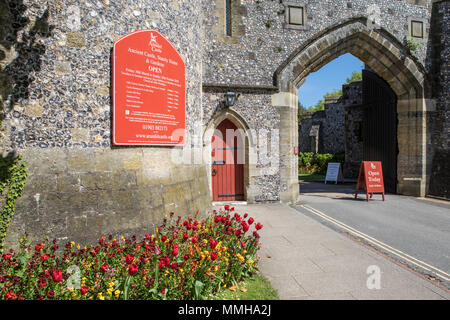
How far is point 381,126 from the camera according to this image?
11328mm

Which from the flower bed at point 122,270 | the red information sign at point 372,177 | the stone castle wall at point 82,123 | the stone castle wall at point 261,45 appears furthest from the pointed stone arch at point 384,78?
the flower bed at point 122,270

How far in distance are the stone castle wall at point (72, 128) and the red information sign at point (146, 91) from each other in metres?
0.14

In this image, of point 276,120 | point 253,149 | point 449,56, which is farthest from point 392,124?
point 253,149

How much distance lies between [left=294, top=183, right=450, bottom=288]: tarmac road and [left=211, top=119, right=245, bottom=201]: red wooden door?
2.26 metres

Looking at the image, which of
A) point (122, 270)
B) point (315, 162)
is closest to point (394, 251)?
point (122, 270)

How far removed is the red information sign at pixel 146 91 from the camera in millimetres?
3961

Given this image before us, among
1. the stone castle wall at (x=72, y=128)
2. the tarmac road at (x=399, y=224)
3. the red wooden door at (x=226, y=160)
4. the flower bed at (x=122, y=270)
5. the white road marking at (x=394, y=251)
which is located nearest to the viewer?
the flower bed at (x=122, y=270)

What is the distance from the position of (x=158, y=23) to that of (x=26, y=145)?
279 cm

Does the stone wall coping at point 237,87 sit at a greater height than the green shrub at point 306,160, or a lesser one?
greater

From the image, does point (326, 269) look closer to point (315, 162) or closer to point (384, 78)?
point (384, 78)

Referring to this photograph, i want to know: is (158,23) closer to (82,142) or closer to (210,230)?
(82,142)

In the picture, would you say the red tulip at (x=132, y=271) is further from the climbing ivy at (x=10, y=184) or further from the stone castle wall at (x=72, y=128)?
the climbing ivy at (x=10, y=184)

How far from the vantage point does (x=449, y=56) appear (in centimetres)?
951
